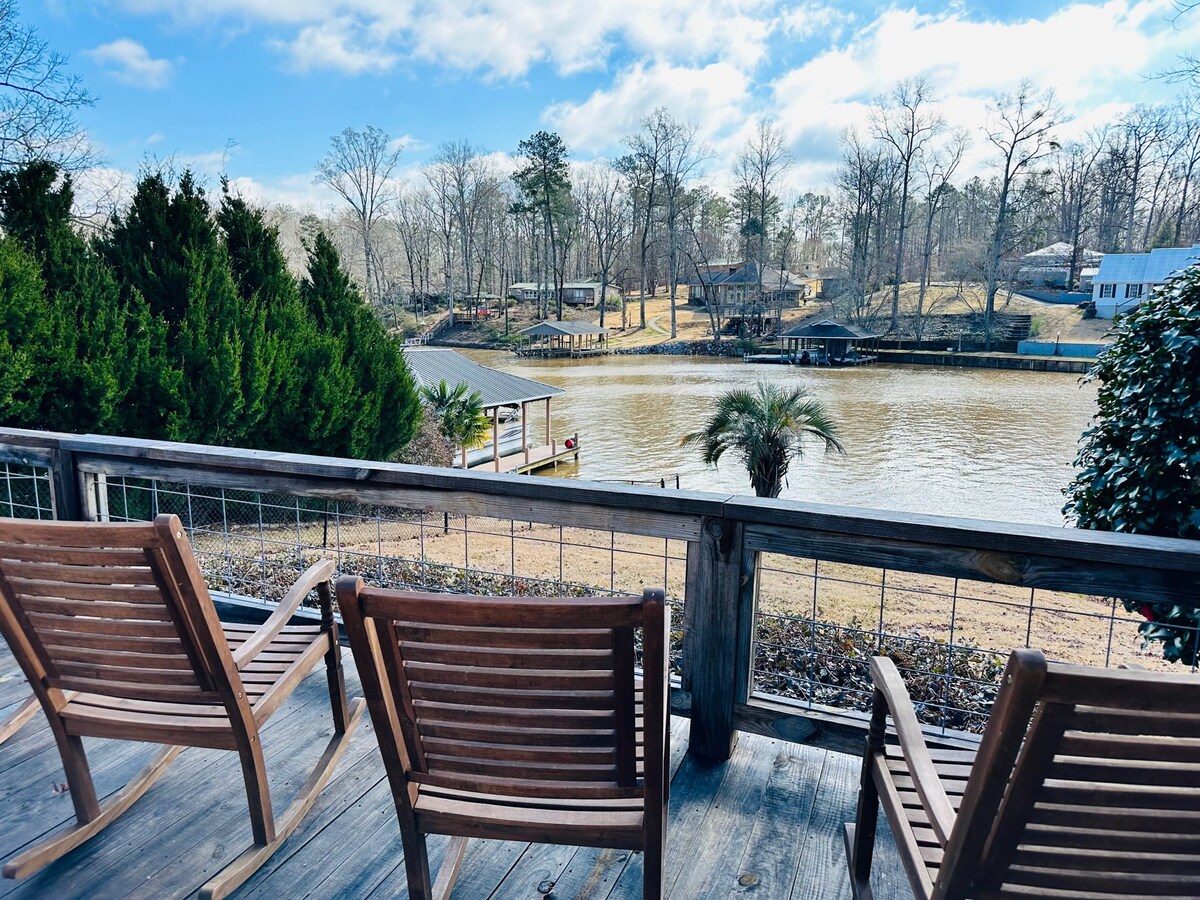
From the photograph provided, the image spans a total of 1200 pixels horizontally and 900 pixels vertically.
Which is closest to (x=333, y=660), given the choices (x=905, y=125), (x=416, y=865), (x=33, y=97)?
(x=416, y=865)

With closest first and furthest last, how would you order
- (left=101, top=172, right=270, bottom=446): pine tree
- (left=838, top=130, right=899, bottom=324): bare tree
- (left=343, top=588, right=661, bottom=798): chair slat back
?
(left=343, top=588, right=661, bottom=798): chair slat back < (left=101, top=172, right=270, bottom=446): pine tree < (left=838, top=130, right=899, bottom=324): bare tree

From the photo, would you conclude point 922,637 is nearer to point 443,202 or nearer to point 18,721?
point 18,721

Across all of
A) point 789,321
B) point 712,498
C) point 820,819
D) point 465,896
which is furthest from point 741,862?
point 789,321

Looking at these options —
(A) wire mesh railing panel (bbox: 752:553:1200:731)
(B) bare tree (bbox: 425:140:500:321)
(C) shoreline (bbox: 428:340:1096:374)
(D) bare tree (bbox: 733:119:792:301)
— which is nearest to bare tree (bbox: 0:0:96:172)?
(A) wire mesh railing panel (bbox: 752:553:1200:731)

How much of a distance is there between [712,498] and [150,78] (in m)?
52.6

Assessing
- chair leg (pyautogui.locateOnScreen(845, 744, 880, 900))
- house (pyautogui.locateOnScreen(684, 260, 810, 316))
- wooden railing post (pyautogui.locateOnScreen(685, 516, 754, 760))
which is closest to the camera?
chair leg (pyautogui.locateOnScreen(845, 744, 880, 900))

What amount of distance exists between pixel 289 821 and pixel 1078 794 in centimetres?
162

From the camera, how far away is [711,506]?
1.92m

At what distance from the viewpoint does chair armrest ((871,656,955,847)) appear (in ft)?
3.79

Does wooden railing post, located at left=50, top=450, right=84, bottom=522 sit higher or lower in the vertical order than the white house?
lower

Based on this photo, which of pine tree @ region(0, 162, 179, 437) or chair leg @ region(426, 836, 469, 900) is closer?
chair leg @ region(426, 836, 469, 900)

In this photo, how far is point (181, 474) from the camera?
8.50ft

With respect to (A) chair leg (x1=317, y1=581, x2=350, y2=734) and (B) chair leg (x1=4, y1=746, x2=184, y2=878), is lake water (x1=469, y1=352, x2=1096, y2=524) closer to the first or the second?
(A) chair leg (x1=317, y1=581, x2=350, y2=734)

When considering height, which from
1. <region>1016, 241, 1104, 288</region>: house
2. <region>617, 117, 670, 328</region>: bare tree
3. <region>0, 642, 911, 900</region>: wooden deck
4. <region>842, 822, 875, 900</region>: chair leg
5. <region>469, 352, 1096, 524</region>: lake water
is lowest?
<region>469, 352, 1096, 524</region>: lake water
